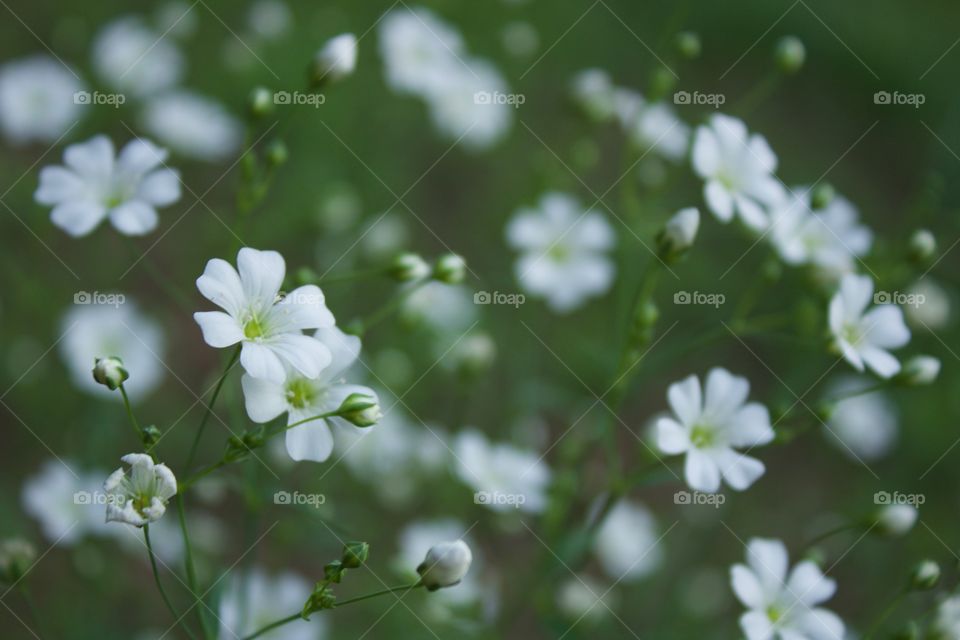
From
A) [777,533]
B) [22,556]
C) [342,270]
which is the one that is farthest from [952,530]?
[22,556]

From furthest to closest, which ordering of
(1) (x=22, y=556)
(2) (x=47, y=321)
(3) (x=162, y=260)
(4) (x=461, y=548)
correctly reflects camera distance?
1. (3) (x=162, y=260)
2. (2) (x=47, y=321)
3. (1) (x=22, y=556)
4. (4) (x=461, y=548)

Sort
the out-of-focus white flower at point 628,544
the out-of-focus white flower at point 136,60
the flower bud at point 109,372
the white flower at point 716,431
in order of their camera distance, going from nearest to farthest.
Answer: the flower bud at point 109,372, the white flower at point 716,431, the out-of-focus white flower at point 628,544, the out-of-focus white flower at point 136,60

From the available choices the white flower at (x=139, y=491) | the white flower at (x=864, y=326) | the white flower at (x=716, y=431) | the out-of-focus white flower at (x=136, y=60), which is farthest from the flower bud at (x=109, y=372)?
the out-of-focus white flower at (x=136, y=60)

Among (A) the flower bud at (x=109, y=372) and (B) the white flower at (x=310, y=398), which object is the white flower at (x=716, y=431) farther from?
(A) the flower bud at (x=109, y=372)

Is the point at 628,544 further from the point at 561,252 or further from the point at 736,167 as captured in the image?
the point at 736,167

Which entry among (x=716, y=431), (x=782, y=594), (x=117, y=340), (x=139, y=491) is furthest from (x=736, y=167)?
(x=117, y=340)

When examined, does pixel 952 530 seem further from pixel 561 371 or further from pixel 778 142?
pixel 778 142
